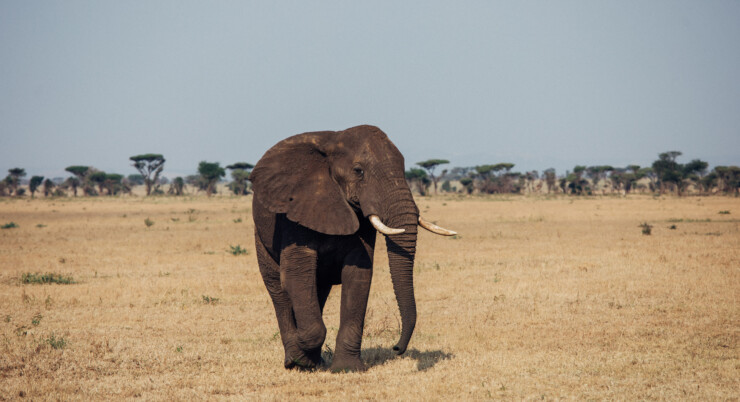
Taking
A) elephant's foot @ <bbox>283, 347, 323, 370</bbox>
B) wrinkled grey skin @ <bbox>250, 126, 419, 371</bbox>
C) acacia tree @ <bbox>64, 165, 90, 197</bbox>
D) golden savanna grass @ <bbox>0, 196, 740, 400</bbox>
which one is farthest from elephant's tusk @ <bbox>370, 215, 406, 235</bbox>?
acacia tree @ <bbox>64, 165, 90, 197</bbox>

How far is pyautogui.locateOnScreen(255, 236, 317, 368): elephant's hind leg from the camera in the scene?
8672 mm

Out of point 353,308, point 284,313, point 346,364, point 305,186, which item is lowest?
point 346,364

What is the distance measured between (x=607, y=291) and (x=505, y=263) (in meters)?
4.66

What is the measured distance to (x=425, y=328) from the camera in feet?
37.3

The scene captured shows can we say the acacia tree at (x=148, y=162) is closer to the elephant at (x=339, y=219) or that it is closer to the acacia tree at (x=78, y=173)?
the acacia tree at (x=78, y=173)

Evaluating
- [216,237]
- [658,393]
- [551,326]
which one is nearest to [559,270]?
[551,326]

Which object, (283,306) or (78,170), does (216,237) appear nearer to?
(283,306)

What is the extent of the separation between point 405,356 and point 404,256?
2.36 meters

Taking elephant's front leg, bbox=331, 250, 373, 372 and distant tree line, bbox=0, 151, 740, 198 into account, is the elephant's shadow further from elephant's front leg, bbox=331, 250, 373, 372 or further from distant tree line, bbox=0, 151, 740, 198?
distant tree line, bbox=0, 151, 740, 198

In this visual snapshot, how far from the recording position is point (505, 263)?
18.7 meters

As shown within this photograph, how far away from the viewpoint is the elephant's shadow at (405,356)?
8.98 m

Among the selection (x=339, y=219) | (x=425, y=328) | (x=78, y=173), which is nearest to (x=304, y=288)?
(x=339, y=219)

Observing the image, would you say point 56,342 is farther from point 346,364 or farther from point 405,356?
point 405,356

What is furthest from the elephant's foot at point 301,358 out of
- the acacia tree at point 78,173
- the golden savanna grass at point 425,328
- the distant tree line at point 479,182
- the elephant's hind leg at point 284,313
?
the acacia tree at point 78,173
